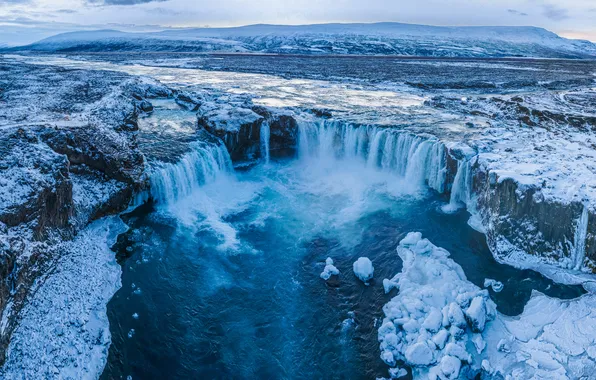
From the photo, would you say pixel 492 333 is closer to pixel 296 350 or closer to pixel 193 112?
pixel 296 350

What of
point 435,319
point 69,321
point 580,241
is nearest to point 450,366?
point 435,319

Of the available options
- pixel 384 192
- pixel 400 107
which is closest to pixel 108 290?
pixel 384 192

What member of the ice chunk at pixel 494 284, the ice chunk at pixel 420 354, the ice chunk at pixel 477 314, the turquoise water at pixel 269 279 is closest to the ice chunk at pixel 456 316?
the ice chunk at pixel 477 314

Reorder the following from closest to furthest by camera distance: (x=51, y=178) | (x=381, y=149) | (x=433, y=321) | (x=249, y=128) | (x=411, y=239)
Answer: (x=433, y=321) → (x=51, y=178) → (x=411, y=239) → (x=381, y=149) → (x=249, y=128)

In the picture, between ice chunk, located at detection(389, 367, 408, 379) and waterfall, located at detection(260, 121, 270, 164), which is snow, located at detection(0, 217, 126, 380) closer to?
ice chunk, located at detection(389, 367, 408, 379)

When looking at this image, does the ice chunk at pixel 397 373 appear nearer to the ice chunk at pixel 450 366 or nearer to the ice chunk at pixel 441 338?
the ice chunk at pixel 450 366

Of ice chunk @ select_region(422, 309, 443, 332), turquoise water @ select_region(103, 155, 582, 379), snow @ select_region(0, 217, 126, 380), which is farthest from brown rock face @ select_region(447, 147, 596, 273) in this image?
snow @ select_region(0, 217, 126, 380)

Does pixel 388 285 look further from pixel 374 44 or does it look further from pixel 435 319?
pixel 374 44
